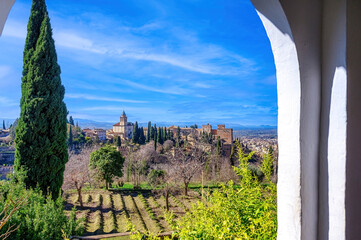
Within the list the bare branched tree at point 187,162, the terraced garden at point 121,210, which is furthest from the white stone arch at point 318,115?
the bare branched tree at point 187,162

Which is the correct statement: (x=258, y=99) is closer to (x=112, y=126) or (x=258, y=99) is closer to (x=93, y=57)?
(x=112, y=126)

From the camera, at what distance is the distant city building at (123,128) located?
481 inches

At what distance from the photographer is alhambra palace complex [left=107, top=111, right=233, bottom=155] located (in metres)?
10.2

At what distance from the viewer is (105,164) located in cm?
842

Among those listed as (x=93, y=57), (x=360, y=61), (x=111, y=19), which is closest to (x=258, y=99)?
(x=111, y=19)

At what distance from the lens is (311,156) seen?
80 cm

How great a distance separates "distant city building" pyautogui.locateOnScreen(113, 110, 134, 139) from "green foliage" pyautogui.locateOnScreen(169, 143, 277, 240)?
440 inches

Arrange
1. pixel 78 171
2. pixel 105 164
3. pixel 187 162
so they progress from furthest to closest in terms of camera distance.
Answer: pixel 187 162, pixel 105 164, pixel 78 171

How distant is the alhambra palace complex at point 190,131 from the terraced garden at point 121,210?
319 centimetres

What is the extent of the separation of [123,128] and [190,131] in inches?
151

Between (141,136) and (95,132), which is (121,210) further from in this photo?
(95,132)

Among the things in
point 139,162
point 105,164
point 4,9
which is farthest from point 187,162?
point 4,9

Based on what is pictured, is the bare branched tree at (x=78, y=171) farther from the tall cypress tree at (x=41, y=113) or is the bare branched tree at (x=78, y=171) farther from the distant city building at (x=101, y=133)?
the distant city building at (x=101, y=133)

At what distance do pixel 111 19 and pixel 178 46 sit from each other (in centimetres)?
410
